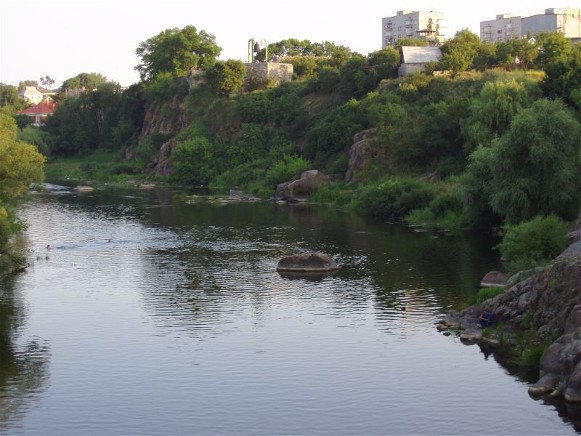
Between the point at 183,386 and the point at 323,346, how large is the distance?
6.35 meters

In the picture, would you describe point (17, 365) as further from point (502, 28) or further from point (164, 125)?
point (502, 28)

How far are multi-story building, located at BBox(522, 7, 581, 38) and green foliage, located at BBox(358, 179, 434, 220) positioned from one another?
73.9 metres

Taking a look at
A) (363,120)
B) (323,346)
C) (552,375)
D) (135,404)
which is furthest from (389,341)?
(363,120)

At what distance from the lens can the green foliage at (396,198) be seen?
231ft

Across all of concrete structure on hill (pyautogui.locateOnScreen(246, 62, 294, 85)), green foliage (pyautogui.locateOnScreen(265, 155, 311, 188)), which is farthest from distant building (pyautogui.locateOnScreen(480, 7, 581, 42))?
green foliage (pyautogui.locateOnScreen(265, 155, 311, 188))

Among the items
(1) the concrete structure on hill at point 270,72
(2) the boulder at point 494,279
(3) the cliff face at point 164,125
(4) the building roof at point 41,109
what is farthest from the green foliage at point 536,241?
(4) the building roof at point 41,109

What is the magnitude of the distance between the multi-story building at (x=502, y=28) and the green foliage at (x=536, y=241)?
400 ft

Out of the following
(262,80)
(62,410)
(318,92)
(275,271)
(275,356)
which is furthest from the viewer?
(262,80)

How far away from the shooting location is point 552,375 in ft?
98.5

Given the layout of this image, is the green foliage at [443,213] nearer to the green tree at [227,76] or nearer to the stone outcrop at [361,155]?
the stone outcrop at [361,155]

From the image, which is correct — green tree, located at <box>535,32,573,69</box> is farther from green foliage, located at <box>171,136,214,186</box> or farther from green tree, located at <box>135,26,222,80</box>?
green tree, located at <box>135,26,222,80</box>

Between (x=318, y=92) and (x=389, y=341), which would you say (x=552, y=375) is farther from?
(x=318, y=92)

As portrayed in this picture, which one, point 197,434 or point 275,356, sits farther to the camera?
point 275,356

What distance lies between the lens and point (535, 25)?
15400cm
